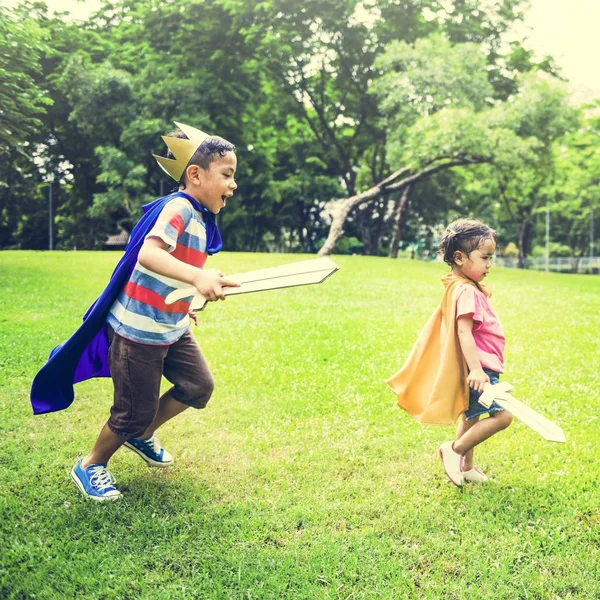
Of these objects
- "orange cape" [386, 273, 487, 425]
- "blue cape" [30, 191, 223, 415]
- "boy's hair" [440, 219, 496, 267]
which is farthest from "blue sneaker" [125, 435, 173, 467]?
"boy's hair" [440, 219, 496, 267]

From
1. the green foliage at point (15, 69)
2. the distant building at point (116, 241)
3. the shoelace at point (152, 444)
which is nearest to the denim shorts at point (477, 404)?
the shoelace at point (152, 444)

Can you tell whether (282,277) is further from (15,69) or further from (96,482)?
(15,69)

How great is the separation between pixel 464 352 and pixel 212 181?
1.74 meters

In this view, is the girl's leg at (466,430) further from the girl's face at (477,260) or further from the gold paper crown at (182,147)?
the gold paper crown at (182,147)

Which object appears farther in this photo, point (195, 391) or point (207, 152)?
point (195, 391)

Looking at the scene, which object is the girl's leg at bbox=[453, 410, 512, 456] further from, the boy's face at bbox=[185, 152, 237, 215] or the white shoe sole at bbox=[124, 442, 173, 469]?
the boy's face at bbox=[185, 152, 237, 215]

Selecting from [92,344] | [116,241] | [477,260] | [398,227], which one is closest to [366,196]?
[398,227]

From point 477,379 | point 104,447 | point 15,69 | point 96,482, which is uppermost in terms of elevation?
point 15,69

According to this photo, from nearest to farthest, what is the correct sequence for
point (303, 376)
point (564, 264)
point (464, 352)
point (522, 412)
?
point (522, 412), point (464, 352), point (303, 376), point (564, 264)

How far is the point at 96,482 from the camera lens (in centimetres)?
358

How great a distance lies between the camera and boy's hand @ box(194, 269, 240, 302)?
108 inches

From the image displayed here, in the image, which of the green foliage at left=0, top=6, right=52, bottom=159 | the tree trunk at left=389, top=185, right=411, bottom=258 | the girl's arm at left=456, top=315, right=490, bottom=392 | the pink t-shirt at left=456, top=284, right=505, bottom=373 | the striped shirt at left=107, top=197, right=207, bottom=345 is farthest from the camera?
the tree trunk at left=389, top=185, right=411, bottom=258

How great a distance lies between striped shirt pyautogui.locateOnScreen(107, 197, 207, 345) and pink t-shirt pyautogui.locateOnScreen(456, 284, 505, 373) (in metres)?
1.56

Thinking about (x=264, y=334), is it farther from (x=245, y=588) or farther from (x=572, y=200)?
(x=572, y=200)
